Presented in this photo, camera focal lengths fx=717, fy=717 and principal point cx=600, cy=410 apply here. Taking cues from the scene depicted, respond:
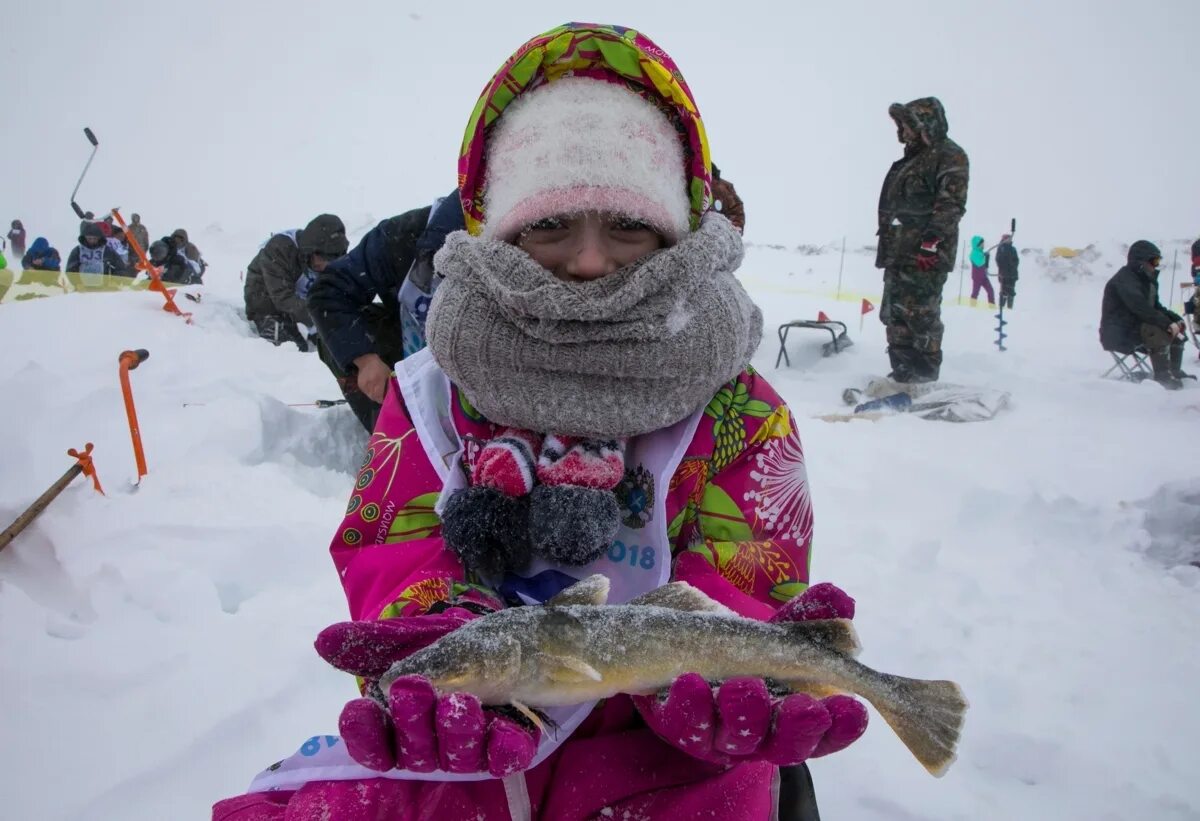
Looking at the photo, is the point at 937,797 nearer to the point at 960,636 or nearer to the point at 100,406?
the point at 960,636

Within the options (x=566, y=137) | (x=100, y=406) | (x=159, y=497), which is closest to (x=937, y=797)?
(x=566, y=137)

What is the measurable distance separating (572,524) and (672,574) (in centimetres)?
32

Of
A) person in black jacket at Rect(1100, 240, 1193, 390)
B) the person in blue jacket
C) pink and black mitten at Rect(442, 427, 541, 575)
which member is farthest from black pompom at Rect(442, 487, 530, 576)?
the person in blue jacket

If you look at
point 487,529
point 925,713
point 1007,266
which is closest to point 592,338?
point 487,529

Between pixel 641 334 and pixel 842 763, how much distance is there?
1.52m

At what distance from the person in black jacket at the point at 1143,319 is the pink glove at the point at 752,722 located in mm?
9005

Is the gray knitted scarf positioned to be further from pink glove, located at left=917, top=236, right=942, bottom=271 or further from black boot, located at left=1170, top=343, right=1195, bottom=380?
black boot, located at left=1170, top=343, right=1195, bottom=380

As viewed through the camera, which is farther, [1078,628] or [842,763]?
[1078,628]

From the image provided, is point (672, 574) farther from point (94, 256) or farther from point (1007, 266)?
point (1007, 266)

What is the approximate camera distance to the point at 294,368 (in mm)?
7527

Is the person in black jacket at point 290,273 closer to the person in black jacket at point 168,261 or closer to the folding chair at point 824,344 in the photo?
the folding chair at point 824,344

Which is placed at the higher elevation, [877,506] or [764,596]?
[764,596]

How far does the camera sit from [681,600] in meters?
1.29

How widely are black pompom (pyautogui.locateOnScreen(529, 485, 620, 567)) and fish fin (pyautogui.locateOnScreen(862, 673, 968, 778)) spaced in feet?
1.89
